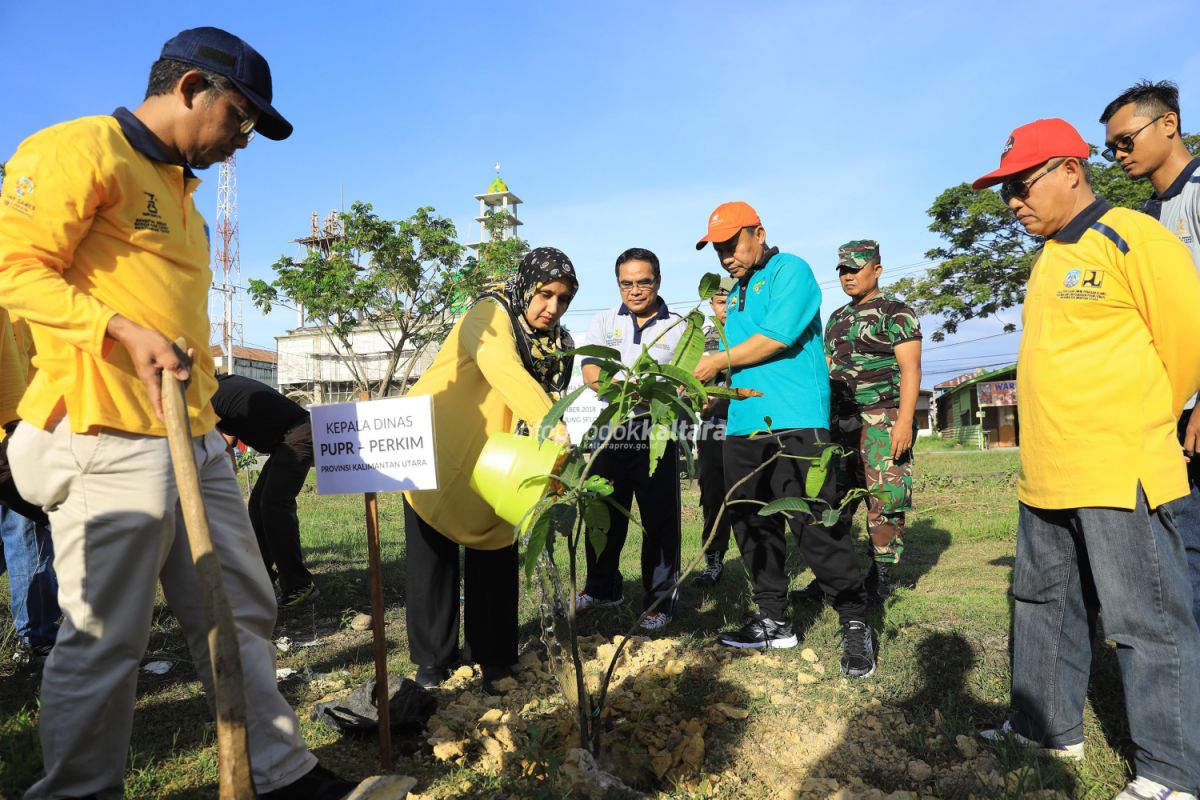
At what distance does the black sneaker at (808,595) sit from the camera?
439 cm

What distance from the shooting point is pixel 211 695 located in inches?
80.0

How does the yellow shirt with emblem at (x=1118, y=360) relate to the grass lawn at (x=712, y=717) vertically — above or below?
above

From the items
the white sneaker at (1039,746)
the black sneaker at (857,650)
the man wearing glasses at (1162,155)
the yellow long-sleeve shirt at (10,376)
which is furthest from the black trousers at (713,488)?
the yellow long-sleeve shirt at (10,376)

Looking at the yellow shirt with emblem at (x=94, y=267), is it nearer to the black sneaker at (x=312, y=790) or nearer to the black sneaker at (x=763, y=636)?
the black sneaker at (x=312, y=790)

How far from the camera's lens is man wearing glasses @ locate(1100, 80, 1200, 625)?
2.69 m

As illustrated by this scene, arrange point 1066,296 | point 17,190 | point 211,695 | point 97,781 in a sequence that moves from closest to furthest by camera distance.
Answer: point 17,190 → point 97,781 → point 211,695 → point 1066,296

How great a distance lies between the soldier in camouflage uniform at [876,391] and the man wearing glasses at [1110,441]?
190cm

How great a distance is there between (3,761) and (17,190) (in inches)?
66.6

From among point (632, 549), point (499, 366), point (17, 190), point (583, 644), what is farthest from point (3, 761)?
point (632, 549)

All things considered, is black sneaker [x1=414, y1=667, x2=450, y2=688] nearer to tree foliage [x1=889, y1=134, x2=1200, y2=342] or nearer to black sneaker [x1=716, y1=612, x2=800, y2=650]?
black sneaker [x1=716, y1=612, x2=800, y2=650]

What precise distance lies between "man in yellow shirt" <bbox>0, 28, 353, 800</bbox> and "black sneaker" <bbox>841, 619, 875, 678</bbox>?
2.00 meters

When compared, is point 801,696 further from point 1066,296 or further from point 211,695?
point 211,695

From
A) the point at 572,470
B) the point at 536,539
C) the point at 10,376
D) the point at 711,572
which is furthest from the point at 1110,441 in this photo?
the point at 10,376

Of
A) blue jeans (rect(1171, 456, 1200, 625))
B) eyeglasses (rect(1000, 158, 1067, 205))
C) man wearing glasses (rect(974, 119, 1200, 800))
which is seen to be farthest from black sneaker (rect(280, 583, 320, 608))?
blue jeans (rect(1171, 456, 1200, 625))
